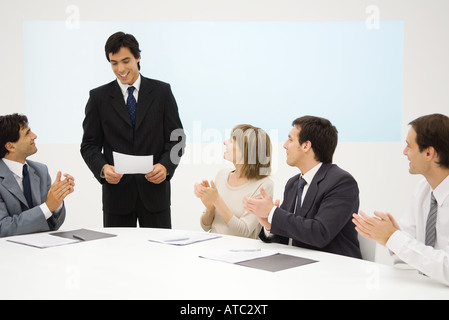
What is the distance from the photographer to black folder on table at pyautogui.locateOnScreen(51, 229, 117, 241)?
2.44m

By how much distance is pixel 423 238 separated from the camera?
6.57 feet

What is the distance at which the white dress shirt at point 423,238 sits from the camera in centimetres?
161

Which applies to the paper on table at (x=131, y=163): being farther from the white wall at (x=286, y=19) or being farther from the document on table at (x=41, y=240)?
the white wall at (x=286, y=19)

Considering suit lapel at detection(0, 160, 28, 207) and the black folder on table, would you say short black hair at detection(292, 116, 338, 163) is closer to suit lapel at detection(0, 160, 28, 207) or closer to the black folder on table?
the black folder on table

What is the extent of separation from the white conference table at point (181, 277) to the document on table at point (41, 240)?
0.21ft

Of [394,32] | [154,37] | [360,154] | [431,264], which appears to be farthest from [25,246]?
[394,32]

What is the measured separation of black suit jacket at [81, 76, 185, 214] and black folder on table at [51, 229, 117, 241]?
510 mm

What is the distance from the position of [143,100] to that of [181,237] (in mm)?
1085

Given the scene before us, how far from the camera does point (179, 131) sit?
3.20 meters

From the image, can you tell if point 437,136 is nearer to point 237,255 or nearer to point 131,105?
point 237,255

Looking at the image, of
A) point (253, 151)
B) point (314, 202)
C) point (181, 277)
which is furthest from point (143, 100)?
point (181, 277)
